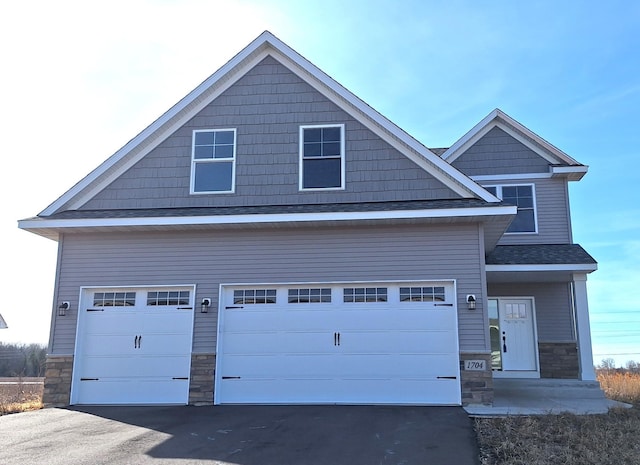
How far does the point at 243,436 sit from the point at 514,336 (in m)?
9.29

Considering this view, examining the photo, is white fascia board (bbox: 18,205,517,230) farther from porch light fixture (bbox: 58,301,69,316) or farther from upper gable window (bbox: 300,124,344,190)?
porch light fixture (bbox: 58,301,69,316)

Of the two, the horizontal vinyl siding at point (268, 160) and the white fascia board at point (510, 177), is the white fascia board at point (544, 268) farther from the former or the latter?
the white fascia board at point (510, 177)

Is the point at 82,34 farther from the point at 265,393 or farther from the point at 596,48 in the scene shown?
the point at 596,48

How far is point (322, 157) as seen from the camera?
11.6m

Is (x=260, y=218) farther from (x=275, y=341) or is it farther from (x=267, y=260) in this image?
(x=275, y=341)

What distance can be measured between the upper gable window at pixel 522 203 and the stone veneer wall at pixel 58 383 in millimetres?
10890

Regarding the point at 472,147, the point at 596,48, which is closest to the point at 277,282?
the point at 472,147

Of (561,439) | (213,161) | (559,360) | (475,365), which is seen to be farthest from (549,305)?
(213,161)

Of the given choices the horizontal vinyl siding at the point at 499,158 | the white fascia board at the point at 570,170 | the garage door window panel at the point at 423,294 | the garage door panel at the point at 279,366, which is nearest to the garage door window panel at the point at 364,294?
the garage door window panel at the point at 423,294

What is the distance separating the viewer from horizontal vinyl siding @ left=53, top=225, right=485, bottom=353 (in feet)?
34.9

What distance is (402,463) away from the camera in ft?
20.7

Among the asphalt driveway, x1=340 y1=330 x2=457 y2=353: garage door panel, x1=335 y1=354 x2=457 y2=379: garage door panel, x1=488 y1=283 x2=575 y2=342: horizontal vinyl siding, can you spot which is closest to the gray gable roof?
x1=488 y1=283 x2=575 y2=342: horizontal vinyl siding

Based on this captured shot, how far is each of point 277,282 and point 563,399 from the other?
6186mm

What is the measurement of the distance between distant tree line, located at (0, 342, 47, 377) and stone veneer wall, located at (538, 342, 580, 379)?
2743 centimetres
